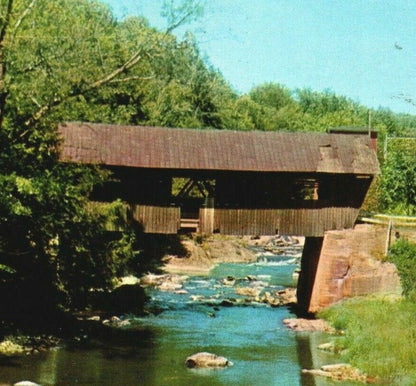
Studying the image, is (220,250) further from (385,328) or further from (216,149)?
(385,328)

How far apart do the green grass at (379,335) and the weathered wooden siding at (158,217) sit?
16.1ft

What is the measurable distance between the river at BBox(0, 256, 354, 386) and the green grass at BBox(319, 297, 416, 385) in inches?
32.0

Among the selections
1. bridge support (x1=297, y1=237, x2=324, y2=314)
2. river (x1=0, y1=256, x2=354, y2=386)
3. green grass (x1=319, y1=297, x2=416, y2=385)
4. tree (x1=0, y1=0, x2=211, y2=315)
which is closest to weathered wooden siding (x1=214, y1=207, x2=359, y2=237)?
bridge support (x1=297, y1=237, x2=324, y2=314)

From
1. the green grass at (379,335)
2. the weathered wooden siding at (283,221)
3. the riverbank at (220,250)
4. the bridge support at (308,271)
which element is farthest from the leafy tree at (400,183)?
the green grass at (379,335)

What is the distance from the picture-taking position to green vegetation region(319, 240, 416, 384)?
15.3m

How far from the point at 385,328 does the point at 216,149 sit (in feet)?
23.3

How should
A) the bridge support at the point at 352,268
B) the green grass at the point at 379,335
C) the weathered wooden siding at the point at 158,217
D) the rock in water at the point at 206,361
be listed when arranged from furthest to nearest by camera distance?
the bridge support at the point at 352,268 < the weathered wooden siding at the point at 158,217 < the rock in water at the point at 206,361 < the green grass at the point at 379,335

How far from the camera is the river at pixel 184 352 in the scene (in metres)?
14.8

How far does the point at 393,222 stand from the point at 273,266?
12.0m

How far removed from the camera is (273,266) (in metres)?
33.9

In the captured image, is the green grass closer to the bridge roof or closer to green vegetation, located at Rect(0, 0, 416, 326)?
the bridge roof

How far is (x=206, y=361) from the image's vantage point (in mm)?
16062

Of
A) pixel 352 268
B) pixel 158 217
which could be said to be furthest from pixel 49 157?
pixel 352 268

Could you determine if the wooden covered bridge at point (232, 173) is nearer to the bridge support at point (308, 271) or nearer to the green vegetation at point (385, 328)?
the bridge support at point (308, 271)
